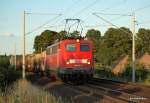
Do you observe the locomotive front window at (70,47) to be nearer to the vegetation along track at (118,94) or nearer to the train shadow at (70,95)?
the train shadow at (70,95)

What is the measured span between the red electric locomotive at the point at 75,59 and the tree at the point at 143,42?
50.4 meters

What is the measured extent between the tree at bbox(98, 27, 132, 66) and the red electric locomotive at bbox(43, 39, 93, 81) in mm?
52198

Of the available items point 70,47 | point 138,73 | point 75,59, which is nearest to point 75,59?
point 75,59

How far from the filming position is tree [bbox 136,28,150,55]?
3301 inches

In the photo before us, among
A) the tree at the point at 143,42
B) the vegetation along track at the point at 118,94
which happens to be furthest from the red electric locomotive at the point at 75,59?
the tree at the point at 143,42

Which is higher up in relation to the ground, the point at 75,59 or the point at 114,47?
the point at 114,47

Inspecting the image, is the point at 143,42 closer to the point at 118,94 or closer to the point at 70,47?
the point at 70,47

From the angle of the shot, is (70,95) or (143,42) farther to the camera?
(143,42)

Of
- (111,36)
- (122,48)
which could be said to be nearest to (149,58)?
(122,48)

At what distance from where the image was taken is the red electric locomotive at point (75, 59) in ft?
99.0

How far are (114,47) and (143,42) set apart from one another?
6.37 metres

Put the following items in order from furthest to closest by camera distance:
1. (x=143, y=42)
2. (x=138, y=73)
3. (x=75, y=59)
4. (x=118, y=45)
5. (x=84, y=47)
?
(x=118, y=45) → (x=143, y=42) → (x=138, y=73) → (x=84, y=47) → (x=75, y=59)

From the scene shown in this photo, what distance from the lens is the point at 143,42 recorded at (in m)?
88.1

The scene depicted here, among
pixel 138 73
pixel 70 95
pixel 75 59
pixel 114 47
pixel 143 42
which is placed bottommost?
pixel 70 95
